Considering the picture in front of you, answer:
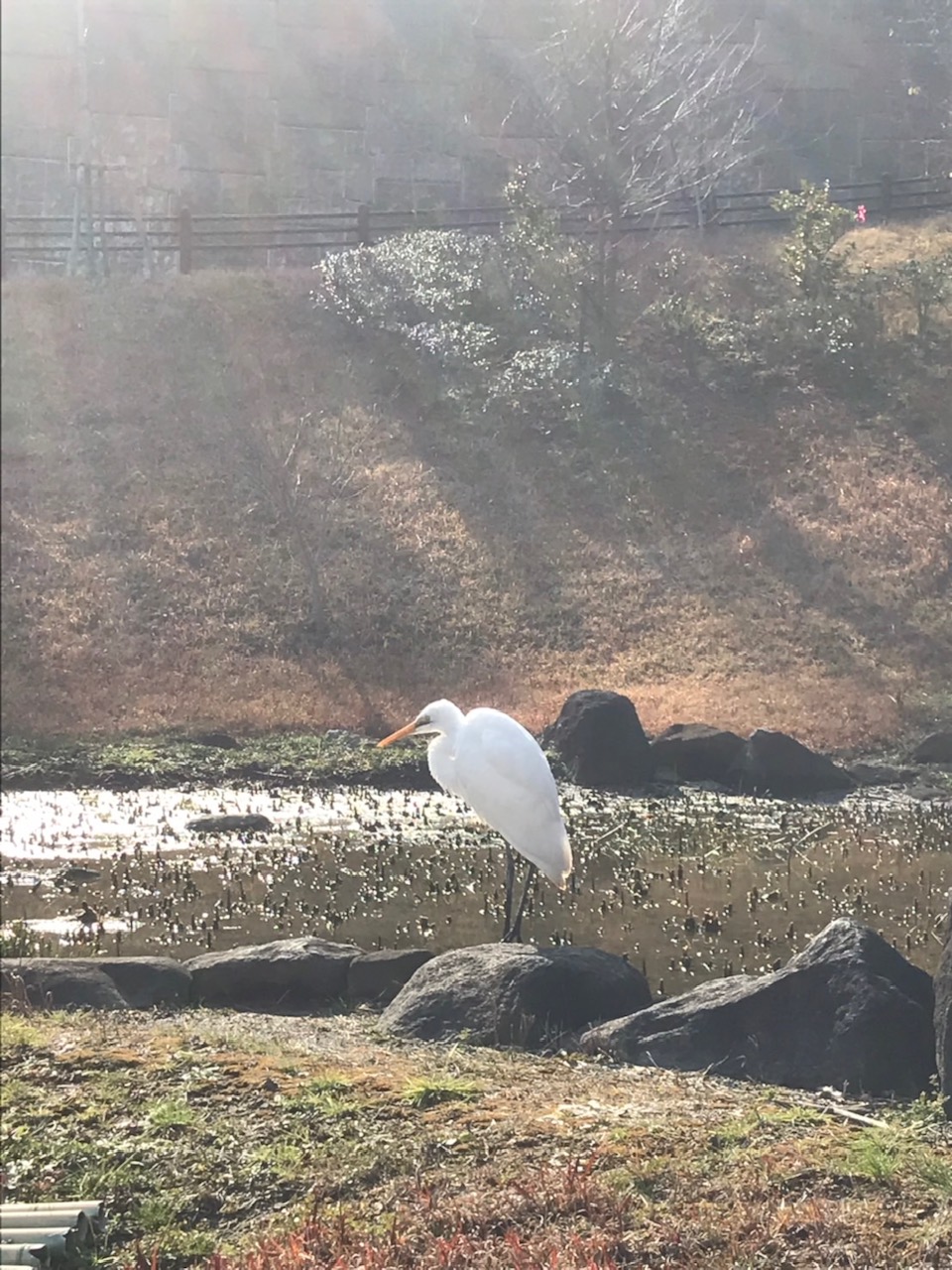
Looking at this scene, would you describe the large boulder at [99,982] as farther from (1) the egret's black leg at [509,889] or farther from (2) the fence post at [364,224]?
(2) the fence post at [364,224]

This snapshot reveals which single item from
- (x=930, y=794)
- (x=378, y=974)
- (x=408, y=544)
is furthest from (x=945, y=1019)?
(x=408, y=544)

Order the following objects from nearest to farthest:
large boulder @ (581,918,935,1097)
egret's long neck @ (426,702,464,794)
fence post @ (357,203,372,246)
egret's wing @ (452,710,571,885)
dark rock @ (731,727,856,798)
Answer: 1. large boulder @ (581,918,935,1097)
2. egret's wing @ (452,710,571,885)
3. egret's long neck @ (426,702,464,794)
4. dark rock @ (731,727,856,798)
5. fence post @ (357,203,372,246)

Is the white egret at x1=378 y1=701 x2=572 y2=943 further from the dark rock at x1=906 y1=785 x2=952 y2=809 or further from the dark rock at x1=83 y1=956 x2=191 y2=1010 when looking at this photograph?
the dark rock at x1=906 y1=785 x2=952 y2=809

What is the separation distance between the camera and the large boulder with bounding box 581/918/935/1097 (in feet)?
14.5

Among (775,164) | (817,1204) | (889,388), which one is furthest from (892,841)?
(817,1204)

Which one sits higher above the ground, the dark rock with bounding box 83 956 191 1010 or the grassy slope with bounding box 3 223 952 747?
the grassy slope with bounding box 3 223 952 747

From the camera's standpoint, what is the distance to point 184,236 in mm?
9883

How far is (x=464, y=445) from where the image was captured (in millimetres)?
9391

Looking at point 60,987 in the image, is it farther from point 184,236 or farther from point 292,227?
point 184,236

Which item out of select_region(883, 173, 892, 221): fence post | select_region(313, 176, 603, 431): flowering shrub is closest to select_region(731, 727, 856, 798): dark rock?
select_region(313, 176, 603, 431): flowering shrub

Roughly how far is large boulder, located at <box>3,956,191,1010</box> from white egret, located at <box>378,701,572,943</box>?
1.31 m

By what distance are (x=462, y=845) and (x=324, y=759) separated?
1990 millimetres

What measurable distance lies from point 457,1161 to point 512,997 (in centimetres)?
139

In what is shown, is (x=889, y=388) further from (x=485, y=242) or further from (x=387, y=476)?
(x=387, y=476)
